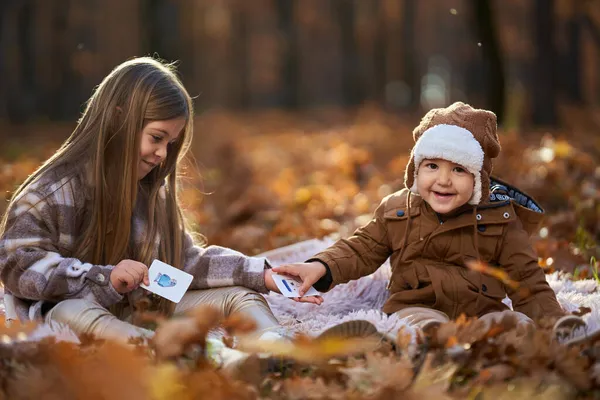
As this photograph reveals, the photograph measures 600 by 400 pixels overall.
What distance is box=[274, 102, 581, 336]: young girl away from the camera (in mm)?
3312

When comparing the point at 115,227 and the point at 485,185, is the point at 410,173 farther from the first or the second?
the point at 115,227

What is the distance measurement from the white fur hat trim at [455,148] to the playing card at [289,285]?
0.74 m

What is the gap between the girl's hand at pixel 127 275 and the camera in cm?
322

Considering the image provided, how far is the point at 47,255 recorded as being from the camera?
325 centimetres

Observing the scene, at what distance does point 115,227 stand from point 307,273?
832mm

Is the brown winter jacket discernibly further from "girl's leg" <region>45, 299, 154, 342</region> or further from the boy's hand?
"girl's leg" <region>45, 299, 154, 342</region>

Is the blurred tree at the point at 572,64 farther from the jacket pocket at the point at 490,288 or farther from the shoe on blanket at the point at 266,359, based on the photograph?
the shoe on blanket at the point at 266,359

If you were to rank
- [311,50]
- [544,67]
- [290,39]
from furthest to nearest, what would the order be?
1. [311,50]
2. [290,39]
3. [544,67]

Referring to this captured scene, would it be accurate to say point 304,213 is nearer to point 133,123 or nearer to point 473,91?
point 133,123

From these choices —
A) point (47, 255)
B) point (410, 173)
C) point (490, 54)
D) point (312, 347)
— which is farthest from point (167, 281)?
point (490, 54)

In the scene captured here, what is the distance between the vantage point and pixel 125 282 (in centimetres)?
326

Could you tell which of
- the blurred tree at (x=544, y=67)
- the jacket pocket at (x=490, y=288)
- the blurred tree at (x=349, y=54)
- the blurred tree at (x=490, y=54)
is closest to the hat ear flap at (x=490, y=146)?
the jacket pocket at (x=490, y=288)

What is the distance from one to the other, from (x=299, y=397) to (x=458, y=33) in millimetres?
38581

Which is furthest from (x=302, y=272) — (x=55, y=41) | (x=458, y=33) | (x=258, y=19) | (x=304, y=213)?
(x=258, y=19)
